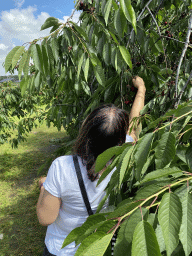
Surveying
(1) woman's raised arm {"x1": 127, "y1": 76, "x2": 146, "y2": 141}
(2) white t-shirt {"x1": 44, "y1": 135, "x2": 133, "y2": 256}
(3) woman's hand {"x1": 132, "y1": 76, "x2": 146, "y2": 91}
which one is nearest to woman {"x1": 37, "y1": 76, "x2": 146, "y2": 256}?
(2) white t-shirt {"x1": 44, "y1": 135, "x2": 133, "y2": 256}

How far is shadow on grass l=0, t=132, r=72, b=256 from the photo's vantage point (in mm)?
2764

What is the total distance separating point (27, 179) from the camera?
4625mm

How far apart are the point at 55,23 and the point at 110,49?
0.39 meters

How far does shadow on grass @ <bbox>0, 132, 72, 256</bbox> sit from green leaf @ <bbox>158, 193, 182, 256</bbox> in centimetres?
181

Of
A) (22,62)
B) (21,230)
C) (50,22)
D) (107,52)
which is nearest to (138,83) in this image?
(107,52)

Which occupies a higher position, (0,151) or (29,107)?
(29,107)

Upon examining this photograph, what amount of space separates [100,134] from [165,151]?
0.42m

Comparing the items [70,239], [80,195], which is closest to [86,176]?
[80,195]

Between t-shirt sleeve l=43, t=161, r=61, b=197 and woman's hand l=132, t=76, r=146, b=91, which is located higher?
woman's hand l=132, t=76, r=146, b=91

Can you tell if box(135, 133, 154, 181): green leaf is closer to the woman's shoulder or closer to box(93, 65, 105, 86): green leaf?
the woman's shoulder

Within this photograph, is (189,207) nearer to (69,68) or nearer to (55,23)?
(55,23)

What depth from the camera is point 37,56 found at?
1.00 metres

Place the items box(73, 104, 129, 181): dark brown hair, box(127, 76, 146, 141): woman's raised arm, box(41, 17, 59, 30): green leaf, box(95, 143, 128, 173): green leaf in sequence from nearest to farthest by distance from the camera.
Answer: box(95, 143, 128, 173): green leaf → box(73, 104, 129, 181): dark brown hair → box(41, 17, 59, 30): green leaf → box(127, 76, 146, 141): woman's raised arm

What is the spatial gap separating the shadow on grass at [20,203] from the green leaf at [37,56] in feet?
4.21
